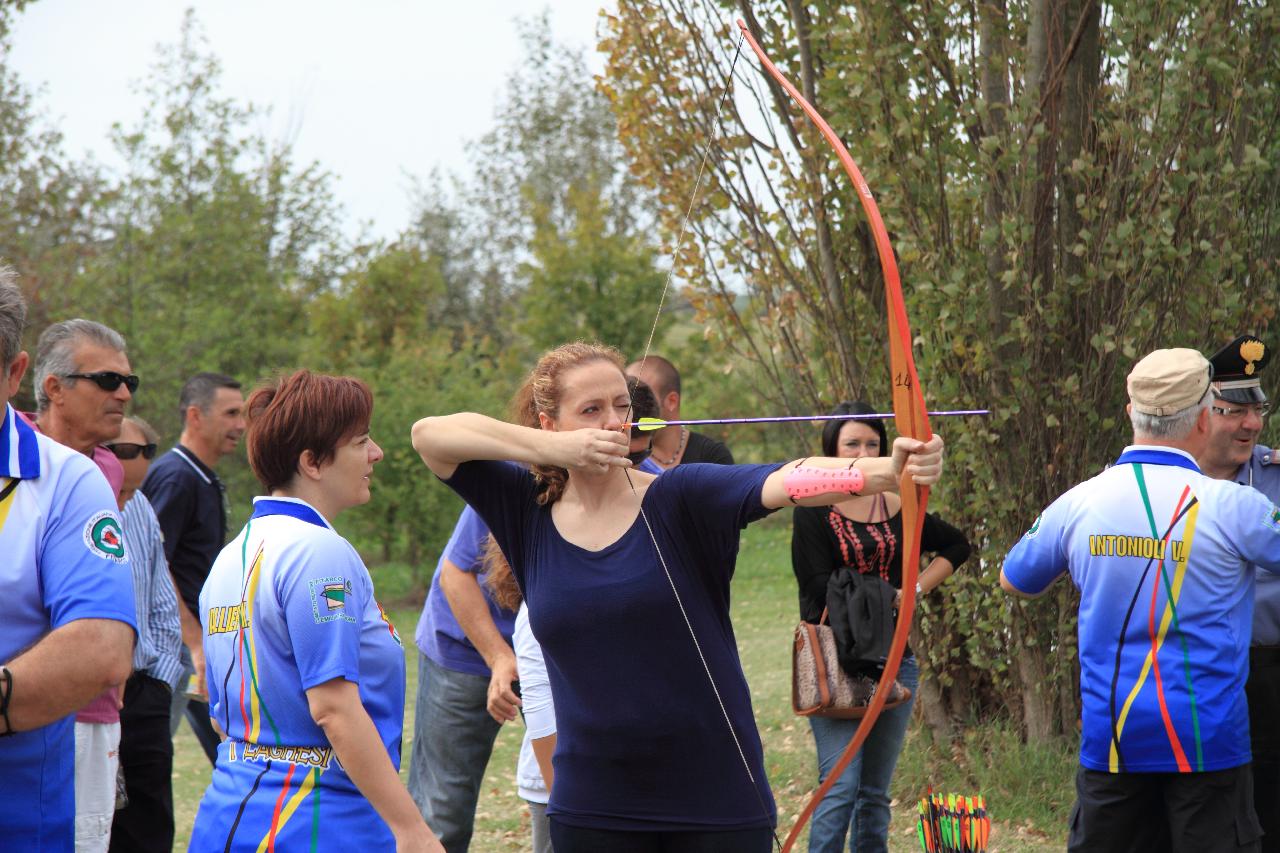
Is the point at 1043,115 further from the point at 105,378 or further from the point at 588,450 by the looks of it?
the point at 105,378

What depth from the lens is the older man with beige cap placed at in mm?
3002

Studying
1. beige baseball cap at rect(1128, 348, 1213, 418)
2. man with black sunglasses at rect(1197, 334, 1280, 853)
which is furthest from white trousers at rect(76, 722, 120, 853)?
man with black sunglasses at rect(1197, 334, 1280, 853)

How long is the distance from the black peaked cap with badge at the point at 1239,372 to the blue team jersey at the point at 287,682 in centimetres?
247

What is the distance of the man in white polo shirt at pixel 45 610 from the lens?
1.87 meters

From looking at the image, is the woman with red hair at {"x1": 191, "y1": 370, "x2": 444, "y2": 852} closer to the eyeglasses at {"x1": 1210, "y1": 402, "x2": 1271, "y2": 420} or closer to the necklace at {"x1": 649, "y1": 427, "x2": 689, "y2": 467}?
the necklace at {"x1": 649, "y1": 427, "x2": 689, "y2": 467}

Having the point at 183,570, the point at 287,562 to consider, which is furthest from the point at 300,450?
the point at 183,570

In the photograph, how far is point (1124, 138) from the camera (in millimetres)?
4840

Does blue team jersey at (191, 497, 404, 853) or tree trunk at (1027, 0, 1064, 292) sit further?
tree trunk at (1027, 0, 1064, 292)

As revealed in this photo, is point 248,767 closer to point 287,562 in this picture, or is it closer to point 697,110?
point 287,562

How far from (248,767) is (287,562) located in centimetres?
36

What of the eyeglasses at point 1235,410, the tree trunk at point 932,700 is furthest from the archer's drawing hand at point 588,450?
the tree trunk at point 932,700

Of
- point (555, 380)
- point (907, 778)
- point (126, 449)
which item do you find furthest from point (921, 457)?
point (907, 778)

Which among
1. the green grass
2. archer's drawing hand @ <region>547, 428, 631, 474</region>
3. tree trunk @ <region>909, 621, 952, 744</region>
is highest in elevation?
archer's drawing hand @ <region>547, 428, 631, 474</region>

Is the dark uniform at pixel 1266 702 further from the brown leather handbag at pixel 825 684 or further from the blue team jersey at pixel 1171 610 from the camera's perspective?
the brown leather handbag at pixel 825 684
